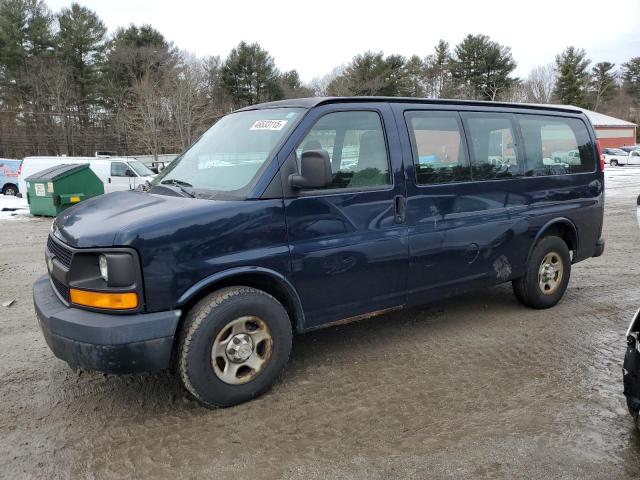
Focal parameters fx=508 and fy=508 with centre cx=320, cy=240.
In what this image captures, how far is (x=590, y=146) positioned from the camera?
5.71 meters

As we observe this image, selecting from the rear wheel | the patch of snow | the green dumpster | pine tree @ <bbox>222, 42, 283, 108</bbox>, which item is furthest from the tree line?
the green dumpster

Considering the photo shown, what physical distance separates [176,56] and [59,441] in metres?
45.3

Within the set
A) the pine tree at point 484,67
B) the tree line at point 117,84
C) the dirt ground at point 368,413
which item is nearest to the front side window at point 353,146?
the dirt ground at point 368,413

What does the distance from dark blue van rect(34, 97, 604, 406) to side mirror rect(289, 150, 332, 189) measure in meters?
0.01

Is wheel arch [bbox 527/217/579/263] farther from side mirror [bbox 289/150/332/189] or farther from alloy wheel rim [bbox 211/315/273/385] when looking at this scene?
alloy wheel rim [bbox 211/315/273/385]

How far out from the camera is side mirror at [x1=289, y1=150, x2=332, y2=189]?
349cm

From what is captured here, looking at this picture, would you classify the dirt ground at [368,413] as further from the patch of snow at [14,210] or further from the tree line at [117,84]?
the tree line at [117,84]

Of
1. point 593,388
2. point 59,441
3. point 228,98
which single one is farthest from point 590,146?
point 228,98

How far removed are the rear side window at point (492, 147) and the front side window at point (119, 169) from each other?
15.1 meters

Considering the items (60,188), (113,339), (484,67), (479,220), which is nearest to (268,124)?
(113,339)

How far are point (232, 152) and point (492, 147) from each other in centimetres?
249

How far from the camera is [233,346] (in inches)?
134

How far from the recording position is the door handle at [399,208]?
4077mm

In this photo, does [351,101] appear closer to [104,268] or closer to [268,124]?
[268,124]
